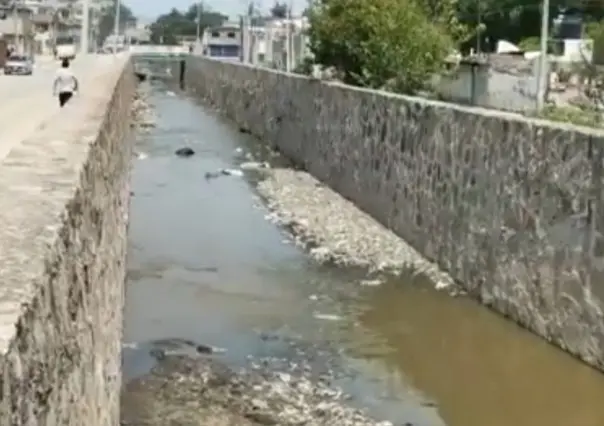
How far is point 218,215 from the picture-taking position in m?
23.4

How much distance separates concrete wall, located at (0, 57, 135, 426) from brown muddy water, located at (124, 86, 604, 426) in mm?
4162

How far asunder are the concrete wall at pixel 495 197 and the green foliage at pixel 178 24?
501 ft

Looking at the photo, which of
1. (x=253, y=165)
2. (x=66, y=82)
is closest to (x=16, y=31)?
(x=253, y=165)

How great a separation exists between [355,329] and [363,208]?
916 cm

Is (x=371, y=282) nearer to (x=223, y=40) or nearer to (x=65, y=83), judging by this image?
(x=65, y=83)

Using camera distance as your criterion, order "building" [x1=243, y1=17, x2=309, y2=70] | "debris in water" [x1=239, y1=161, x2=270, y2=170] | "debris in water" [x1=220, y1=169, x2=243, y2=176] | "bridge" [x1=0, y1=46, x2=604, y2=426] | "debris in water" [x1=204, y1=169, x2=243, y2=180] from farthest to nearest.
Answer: "building" [x1=243, y1=17, x2=309, y2=70] → "debris in water" [x1=239, y1=161, x2=270, y2=170] → "debris in water" [x1=220, y1=169, x2=243, y2=176] → "debris in water" [x1=204, y1=169, x2=243, y2=180] → "bridge" [x1=0, y1=46, x2=604, y2=426]

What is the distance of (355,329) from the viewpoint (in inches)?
523

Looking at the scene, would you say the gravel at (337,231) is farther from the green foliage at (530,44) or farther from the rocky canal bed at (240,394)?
the green foliage at (530,44)

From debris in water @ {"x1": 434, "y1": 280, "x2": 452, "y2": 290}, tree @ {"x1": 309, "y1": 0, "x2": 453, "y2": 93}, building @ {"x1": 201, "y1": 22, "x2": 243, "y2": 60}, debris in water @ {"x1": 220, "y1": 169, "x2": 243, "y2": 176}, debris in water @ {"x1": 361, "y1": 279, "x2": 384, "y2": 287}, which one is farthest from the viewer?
building @ {"x1": 201, "y1": 22, "x2": 243, "y2": 60}

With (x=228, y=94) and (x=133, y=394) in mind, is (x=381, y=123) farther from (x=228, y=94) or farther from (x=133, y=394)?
(x=228, y=94)

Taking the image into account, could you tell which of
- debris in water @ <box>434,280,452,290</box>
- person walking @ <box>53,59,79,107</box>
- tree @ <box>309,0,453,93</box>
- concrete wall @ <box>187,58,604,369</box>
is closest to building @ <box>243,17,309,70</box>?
tree @ <box>309,0,453,93</box>

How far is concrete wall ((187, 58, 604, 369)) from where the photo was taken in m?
11.7

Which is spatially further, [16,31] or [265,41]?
[265,41]

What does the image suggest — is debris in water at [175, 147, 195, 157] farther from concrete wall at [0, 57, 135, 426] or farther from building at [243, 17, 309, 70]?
building at [243, 17, 309, 70]
